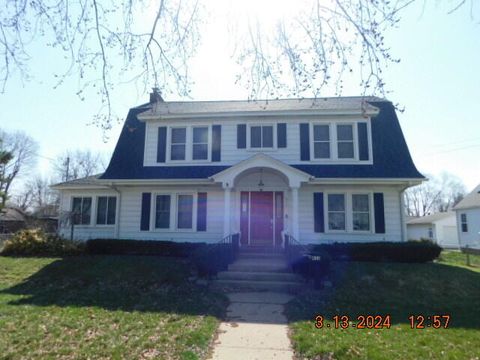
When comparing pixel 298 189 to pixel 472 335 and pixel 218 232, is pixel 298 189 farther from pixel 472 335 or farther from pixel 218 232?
pixel 472 335

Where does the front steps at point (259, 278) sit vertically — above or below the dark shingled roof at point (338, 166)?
below

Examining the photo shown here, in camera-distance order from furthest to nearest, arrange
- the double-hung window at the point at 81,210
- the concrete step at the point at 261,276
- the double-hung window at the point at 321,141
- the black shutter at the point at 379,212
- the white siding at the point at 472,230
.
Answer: the white siding at the point at 472,230
the double-hung window at the point at 81,210
the double-hung window at the point at 321,141
the black shutter at the point at 379,212
the concrete step at the point at 261,276

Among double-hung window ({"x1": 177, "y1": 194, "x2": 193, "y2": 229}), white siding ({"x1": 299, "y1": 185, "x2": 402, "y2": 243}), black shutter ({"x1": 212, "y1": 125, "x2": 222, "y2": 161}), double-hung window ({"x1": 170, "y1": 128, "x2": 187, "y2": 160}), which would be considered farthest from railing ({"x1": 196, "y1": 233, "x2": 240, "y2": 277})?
double-hung window ({"x1": 170, "y1": 128, "x2": 187, "y2": 160})

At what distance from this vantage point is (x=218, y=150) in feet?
43.1

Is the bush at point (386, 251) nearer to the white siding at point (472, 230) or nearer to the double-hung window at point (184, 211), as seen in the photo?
the double-hung window at point (184, 211)

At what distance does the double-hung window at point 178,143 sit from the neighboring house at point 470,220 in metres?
23.9

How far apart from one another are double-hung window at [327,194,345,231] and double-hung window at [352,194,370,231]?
0.42m

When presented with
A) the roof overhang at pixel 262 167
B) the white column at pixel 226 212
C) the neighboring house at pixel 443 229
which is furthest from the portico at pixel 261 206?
the neighboring house at pixel 443 229

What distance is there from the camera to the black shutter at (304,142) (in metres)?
12.6

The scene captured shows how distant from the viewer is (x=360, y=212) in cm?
1218

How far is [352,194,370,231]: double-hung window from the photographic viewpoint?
12109mm

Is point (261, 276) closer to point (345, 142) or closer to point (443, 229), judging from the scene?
point (345, 142)

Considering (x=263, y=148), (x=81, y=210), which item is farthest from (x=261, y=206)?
(x=81, y=210)

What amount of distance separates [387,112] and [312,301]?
9.77m
